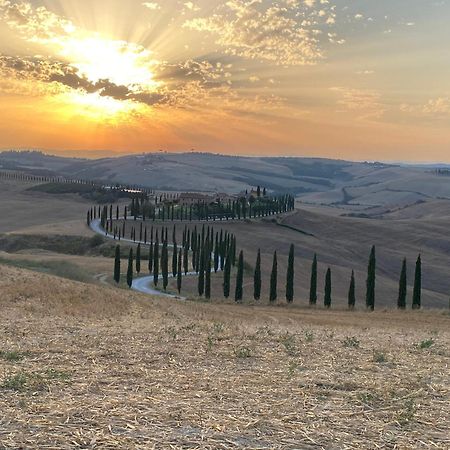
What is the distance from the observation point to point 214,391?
11.1 metres

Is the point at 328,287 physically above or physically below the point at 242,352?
below

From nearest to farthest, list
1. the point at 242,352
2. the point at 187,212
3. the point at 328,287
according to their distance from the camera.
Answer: the point at 242,352, the point at 328,287, the point at 187,212

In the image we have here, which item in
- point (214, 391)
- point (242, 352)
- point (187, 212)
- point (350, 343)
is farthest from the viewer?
point (187, 212)

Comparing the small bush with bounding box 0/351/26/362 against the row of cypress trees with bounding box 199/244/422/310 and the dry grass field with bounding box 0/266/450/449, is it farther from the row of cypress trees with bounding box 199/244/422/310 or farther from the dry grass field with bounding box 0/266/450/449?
the row of cypress trees with bounding box 199/244/422/310

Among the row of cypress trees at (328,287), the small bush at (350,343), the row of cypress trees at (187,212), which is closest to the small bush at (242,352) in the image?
the small bush at (350,343)

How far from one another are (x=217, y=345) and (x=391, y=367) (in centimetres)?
529

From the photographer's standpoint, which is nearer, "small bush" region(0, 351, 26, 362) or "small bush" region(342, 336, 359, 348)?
"small bush" region(0, 351, 26, 362)

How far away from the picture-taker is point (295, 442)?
8.28m

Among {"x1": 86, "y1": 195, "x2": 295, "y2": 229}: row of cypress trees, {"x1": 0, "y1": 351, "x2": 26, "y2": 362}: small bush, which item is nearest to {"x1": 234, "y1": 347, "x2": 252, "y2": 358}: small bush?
{"x1": 0, "y1": 351, "x2": 26, "y2": 362}: small bush

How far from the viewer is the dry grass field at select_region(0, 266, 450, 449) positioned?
27.6 ft

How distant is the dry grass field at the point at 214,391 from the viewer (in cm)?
842

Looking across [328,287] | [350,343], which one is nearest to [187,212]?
[328,287]

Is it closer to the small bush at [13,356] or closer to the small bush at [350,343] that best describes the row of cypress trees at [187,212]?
the small bush at [350,343]

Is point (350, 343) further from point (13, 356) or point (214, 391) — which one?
point (13, 356)
